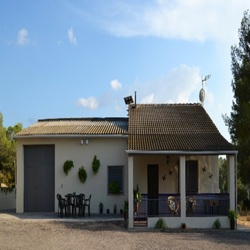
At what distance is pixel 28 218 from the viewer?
64.5 feet

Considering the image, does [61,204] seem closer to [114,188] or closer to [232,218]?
[114,188]

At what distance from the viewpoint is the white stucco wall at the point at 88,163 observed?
22.0 meters

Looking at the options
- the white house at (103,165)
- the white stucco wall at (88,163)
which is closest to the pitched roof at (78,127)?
the white house at (103,165)

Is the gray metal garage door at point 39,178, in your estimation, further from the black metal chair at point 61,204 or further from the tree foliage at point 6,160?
the tree foliage at point 6,160

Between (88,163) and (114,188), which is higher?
(88,163)

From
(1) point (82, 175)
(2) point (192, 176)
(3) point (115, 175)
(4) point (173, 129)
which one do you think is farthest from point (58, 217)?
(2) point (192, 176)

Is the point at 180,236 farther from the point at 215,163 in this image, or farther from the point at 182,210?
the point at 215,163

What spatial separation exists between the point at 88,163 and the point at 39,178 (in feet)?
8.30

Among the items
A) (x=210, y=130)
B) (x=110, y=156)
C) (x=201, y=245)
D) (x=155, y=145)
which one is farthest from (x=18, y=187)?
(x=201, y=245)

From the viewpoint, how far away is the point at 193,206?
1817 cm

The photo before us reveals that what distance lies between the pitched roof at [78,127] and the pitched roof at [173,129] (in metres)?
0.90

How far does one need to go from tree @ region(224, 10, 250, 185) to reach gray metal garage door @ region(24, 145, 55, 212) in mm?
10163

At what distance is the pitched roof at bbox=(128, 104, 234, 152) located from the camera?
18.3 meters

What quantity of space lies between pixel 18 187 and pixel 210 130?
31.4ft
